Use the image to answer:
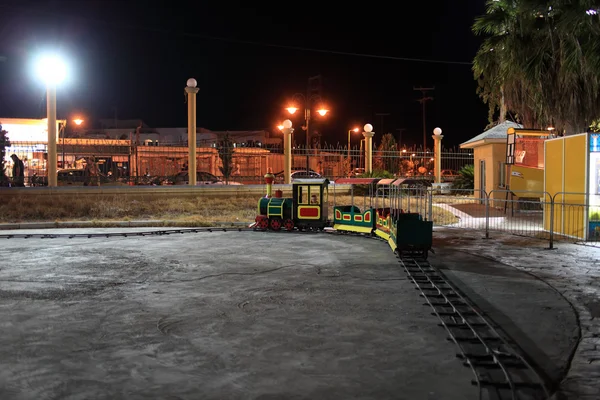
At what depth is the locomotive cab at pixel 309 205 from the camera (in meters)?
17.4

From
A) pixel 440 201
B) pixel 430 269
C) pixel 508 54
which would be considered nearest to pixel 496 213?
pixel 440 201

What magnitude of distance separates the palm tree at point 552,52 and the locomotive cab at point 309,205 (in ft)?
25.8

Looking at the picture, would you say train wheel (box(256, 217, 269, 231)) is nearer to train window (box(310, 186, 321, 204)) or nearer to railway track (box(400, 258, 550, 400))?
train window (box(310, 186, 321, 204))

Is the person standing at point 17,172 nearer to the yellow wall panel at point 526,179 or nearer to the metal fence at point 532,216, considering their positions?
the metal fence at point 532,216

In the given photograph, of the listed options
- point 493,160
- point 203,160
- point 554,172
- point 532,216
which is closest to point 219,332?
point 554,172

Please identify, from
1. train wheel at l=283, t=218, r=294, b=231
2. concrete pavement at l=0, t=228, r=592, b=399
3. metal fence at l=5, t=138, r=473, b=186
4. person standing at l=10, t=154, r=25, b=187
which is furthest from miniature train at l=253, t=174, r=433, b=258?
person standing at l=10, t=154, r=25, b=187

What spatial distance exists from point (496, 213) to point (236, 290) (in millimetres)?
16113

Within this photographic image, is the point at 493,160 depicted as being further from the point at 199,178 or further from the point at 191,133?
the point at 199,178

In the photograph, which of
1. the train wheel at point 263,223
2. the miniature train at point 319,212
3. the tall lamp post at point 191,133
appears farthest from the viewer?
the tall lamp post at point 191,133

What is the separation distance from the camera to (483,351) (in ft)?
18.1

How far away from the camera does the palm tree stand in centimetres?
1583

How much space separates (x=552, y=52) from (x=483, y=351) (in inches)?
603

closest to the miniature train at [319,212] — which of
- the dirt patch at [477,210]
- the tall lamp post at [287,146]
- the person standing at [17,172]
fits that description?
the dirt patch at [477,210]

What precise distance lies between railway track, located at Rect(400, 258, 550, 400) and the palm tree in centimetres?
1083
